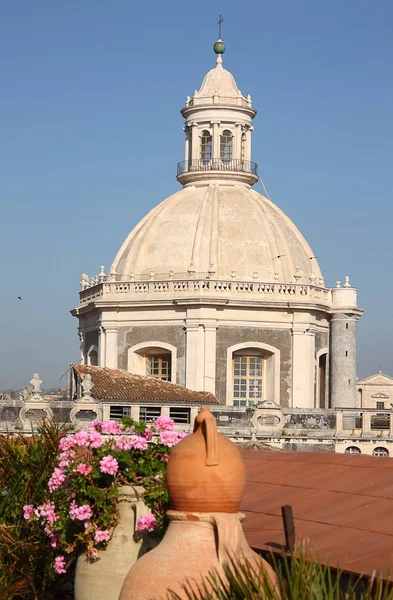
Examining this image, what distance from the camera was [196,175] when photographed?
5712cm

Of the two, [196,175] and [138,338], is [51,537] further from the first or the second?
[196,175]

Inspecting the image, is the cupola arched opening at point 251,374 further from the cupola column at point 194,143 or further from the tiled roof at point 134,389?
the cupola column at point 194,143

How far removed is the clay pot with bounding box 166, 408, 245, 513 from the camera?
11.4m

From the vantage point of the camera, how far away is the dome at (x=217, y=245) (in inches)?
2142

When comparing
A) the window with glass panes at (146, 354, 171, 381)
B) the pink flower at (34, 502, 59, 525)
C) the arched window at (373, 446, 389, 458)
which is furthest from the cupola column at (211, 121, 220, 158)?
the pink flower at (34, 502, 59, 525)

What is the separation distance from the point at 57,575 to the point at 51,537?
0.82 m

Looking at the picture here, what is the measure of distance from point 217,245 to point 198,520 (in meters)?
43.3

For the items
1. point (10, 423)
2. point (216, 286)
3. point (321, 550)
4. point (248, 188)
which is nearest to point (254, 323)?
point (216, 286)

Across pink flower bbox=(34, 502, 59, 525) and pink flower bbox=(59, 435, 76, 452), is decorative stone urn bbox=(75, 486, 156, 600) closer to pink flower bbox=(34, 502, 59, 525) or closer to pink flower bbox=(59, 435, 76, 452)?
pink flower bbox=(34, 502, 59, 525)

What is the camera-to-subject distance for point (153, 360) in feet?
181

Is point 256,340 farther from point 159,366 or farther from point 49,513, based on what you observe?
point 49,513

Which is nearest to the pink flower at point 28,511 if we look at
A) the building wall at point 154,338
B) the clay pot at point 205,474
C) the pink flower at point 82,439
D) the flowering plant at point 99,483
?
the flowering plant at point 99,483

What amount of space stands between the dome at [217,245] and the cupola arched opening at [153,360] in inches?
107

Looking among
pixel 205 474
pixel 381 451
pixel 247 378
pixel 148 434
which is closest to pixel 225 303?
pixel 247 378
